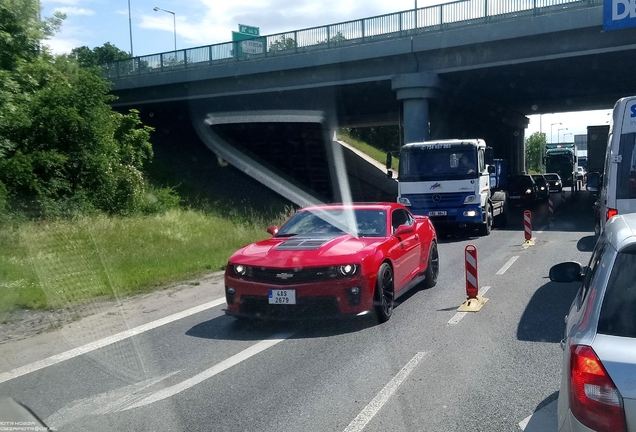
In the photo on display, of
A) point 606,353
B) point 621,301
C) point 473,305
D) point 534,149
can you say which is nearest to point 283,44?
point 473,305

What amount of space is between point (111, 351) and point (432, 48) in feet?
69.5

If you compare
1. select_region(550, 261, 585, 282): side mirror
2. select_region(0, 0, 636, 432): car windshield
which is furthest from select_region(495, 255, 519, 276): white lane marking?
select_region(550, 261, 585, 282): side mirror

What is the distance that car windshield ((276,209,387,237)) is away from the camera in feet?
32.3

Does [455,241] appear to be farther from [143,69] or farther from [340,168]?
[143,69]

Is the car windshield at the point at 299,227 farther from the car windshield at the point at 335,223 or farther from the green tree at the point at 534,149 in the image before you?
the green tree at the point at 534,149

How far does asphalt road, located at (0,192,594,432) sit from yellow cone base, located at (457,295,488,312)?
6.0 inches

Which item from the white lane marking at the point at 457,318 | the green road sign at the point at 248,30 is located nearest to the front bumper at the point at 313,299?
the white lane marking at the point at 457,318

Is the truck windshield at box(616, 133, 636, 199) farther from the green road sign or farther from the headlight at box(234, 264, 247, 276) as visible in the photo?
the green road sign

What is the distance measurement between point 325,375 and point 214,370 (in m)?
1.14

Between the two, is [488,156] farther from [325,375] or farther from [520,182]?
[325,375]

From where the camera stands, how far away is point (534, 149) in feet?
329

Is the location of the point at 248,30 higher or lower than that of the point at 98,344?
higher

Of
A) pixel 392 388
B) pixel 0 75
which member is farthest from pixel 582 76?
pixel 392 388

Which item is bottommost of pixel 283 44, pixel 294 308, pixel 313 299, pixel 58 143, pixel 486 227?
pixel 486 227
